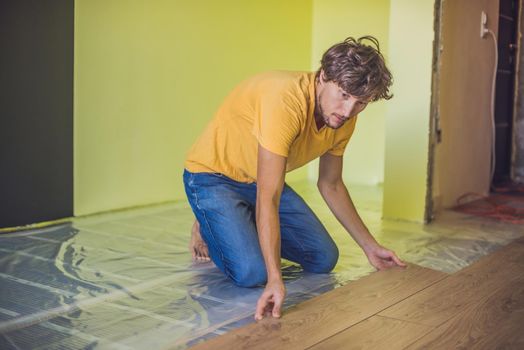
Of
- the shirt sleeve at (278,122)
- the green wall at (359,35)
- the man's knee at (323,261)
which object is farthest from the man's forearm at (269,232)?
the green wall at (359,35)

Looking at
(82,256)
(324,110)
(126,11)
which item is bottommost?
(82,256)

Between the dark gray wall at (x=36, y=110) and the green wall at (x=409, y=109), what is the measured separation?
1875 millimetres

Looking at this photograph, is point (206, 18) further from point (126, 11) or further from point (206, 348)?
point (206, 348)

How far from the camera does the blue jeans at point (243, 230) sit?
8.19ft

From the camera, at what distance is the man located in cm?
205

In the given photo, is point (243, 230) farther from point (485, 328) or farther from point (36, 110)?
→ point (36, 110)

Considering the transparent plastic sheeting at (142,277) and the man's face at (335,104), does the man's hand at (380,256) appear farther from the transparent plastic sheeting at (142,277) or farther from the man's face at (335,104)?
the man's face at (335,104)

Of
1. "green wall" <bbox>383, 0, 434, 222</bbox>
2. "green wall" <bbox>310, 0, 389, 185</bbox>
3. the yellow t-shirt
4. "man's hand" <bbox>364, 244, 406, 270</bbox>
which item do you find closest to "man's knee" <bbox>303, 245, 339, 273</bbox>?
"man's hand" <bbox>364, 244, 406, 270</bbox>

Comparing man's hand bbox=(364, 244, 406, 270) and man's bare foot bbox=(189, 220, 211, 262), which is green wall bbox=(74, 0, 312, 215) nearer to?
man's bare foot bbox=(189, 220, 211, 262)

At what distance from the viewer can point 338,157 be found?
254 centimetres

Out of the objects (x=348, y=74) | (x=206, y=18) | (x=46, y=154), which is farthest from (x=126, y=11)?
(x=348, y=74)

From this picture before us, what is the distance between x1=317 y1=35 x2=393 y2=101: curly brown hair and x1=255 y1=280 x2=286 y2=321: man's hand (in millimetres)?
634

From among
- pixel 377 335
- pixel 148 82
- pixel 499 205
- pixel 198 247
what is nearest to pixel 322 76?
pixel 377 335

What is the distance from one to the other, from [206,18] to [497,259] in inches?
99.0
